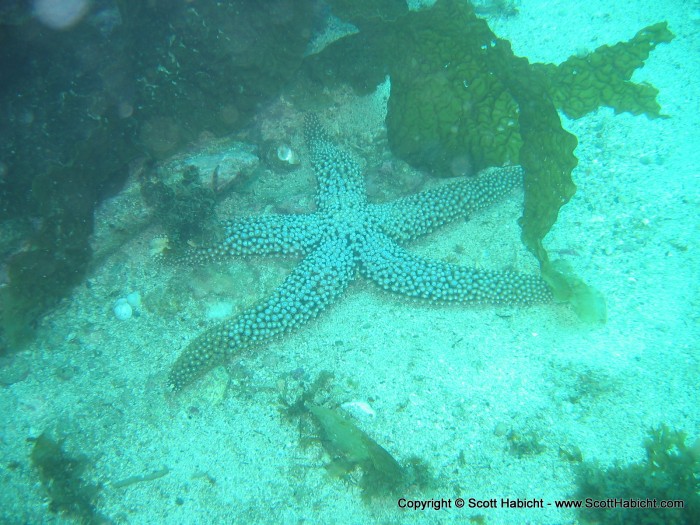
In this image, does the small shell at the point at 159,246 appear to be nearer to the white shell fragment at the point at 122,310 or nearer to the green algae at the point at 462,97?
the white shell fragment at the point at 122,310

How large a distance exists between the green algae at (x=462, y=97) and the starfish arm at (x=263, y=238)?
210 centimetres

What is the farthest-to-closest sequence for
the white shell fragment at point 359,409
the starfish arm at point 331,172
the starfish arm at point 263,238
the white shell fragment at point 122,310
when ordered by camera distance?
1. the starfish arm at point 331,172
2. the starfish arm at point 263,238
3. the white shell fragment at point 122,310
4. the white shell fragment at point 359,409

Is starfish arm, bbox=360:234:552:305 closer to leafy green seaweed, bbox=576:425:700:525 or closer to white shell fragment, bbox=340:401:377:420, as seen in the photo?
white shell fragment, bbox=340:401:377:420

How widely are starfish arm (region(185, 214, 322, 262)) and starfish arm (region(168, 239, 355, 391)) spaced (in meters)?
0.29

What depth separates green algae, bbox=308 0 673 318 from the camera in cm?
543

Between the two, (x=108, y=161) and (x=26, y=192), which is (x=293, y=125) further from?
(x=26, y=192)

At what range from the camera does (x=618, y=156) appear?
6.41 metres

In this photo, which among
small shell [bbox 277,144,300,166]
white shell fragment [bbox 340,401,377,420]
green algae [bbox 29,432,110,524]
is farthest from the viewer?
small shell [bbox 277,144,300,166]

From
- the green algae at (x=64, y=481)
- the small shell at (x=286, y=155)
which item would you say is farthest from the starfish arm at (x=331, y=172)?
the green algae at (x=64, y=481)

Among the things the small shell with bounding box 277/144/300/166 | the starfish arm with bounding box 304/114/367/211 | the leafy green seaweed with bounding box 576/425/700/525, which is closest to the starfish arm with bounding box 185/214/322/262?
the starfish arm with bounding box 304/114/367/211

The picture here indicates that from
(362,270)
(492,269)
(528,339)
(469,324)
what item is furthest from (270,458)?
(492,269)

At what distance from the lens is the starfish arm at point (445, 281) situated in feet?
16.5

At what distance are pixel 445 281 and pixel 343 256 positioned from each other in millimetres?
1376

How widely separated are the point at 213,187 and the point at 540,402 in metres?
5.09
